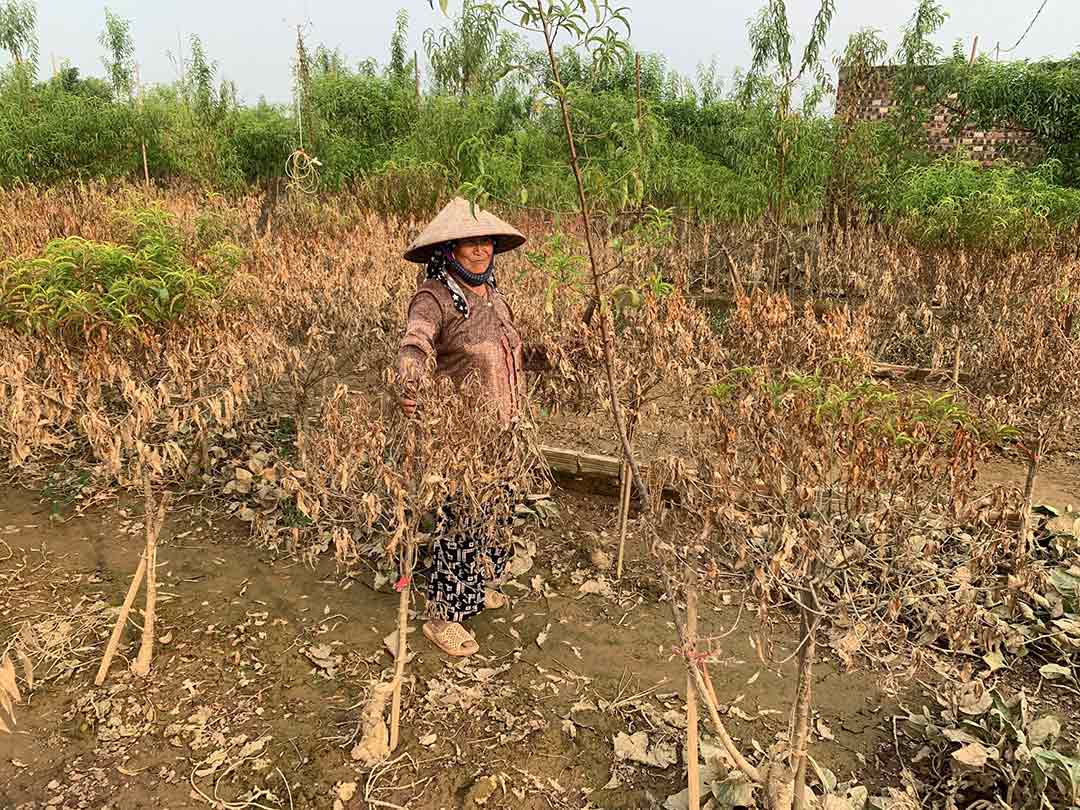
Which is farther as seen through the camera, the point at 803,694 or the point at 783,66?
the point at 783,66

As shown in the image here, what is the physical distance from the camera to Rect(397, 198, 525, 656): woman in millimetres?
2760

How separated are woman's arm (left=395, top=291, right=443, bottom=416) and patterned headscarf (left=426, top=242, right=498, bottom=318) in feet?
0.25

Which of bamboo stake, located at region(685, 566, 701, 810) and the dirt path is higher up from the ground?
bamboo stake, located at region(685, 566, 701, 810)

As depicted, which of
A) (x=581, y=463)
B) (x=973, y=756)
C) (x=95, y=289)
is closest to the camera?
(x=973, y=756)

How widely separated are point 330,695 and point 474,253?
5.63 feet

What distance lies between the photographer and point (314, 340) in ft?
13.3

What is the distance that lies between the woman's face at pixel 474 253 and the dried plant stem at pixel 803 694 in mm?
1678

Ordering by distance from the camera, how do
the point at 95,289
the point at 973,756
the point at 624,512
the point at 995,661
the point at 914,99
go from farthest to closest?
the point at 914,99, the point at 624,512, the point at 995,661, the point at 95,289, the point at 973,756

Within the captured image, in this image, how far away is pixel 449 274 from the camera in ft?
9.36

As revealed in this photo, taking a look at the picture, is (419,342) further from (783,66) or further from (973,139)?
(973,139)

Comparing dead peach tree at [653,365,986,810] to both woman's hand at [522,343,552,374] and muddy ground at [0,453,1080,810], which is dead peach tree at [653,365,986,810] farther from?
woman's hand at [522,343,552,374]

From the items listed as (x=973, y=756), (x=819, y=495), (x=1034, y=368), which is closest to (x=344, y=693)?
(x=819, y=495)

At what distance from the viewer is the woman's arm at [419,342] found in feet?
8.05

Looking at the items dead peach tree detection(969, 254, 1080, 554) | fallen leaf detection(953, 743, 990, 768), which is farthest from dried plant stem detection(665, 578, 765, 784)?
dead peach tree detection(969, 254, 1080, 554)
